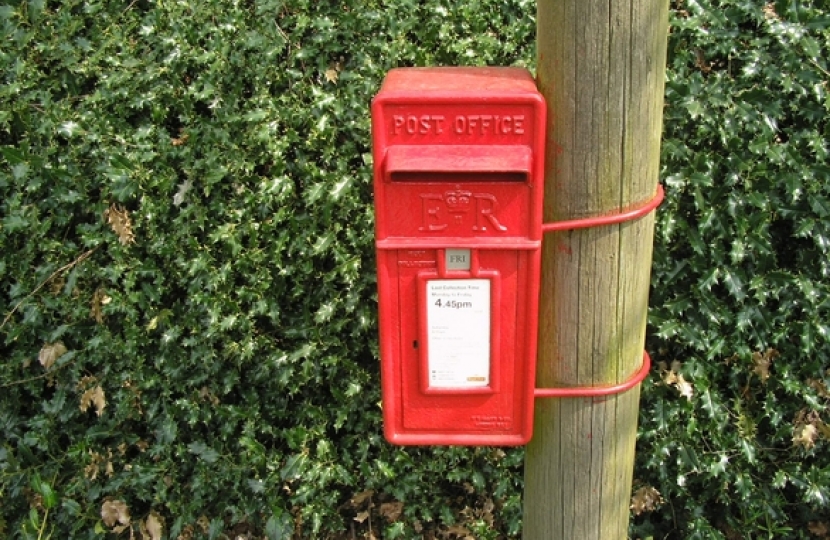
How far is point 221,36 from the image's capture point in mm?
3207

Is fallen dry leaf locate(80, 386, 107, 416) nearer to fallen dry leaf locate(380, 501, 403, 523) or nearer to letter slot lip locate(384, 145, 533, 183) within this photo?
fallen dry leaf locate(380, 501, 403, 523)

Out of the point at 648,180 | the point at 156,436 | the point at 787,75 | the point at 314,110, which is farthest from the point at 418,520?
the point at 787,75

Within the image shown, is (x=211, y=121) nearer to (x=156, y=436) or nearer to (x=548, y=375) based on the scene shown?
(x=156, y=436)

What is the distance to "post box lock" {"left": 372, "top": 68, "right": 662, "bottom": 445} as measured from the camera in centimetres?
179

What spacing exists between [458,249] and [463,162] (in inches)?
8.4

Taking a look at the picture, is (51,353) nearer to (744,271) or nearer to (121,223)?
(121,223)

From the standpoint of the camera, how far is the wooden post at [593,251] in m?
1.79

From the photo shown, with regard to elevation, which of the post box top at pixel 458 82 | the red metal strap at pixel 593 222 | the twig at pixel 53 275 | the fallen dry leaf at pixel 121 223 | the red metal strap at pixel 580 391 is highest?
the post box top at pixel 458 82

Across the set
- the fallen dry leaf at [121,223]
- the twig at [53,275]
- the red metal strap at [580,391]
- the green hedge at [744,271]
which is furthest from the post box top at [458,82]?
the twig at [53,275]

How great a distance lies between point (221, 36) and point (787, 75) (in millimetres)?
2139

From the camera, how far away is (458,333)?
199 centimetres

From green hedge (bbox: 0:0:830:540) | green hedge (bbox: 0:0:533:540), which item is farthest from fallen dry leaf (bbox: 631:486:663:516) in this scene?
green hedge (bbox: 0:0:533:540)

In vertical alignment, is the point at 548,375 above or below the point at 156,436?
above

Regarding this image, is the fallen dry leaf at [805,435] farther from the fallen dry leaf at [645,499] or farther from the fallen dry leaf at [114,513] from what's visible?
the fallen dry leaf at [114,513]
